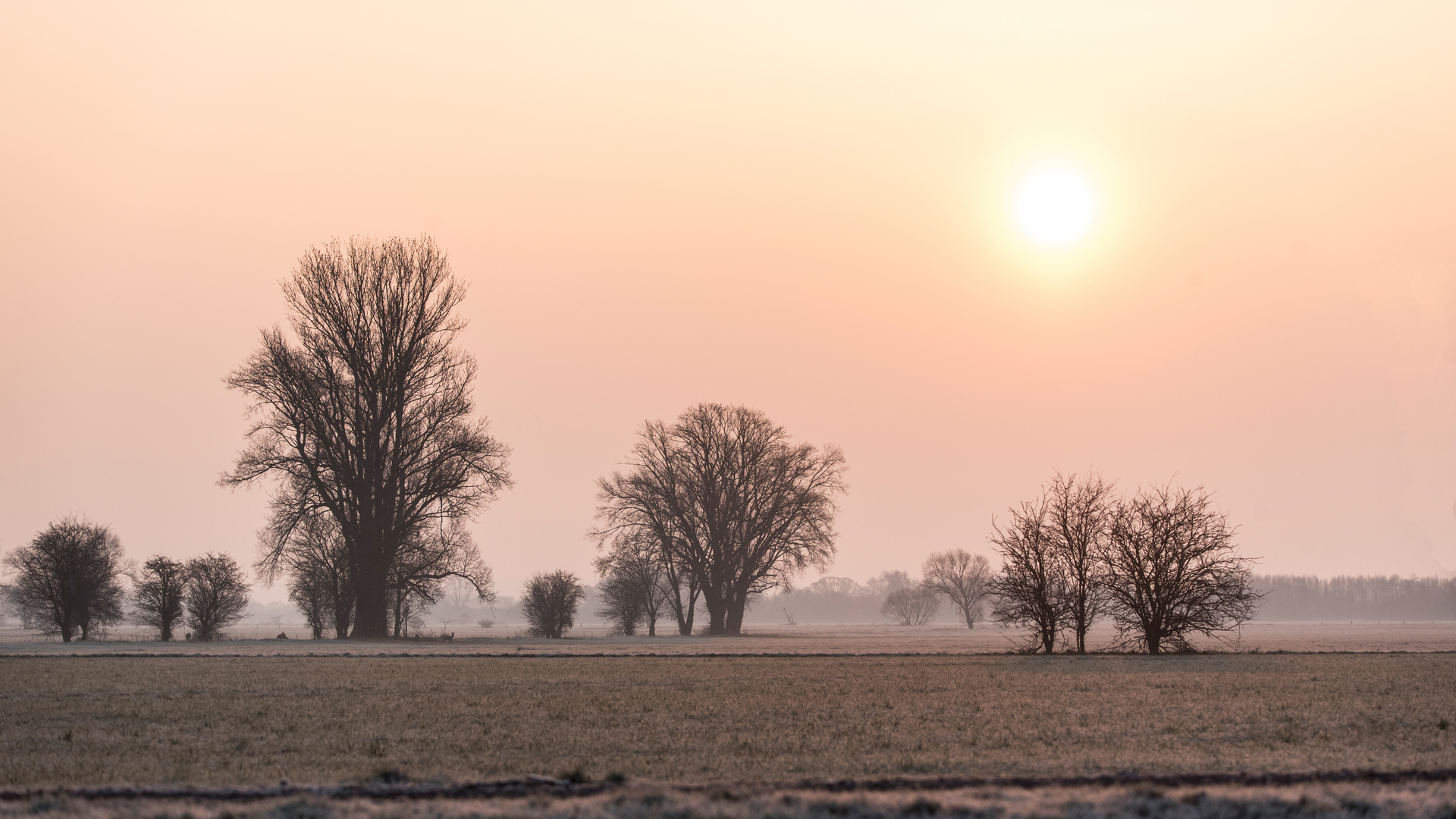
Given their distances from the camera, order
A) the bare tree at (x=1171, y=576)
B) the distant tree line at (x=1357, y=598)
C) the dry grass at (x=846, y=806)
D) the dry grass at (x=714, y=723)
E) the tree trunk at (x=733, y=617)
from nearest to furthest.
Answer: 1. the dry grass at (x=846, y=806)
2. the dry grass at (x=714, y=723)
3. the bare tree at (x=1171, y=576)
4. the tree trunk at (x=733, y=617)
5. the distant tree line at (x=1357, y=598)

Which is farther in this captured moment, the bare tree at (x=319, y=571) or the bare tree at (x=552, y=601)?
the bare tree at (x=552, y=601)

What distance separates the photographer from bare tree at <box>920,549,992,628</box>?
10500 cm

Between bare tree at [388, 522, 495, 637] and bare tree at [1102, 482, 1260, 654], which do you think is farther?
bare tree at [388, 522, 495, 637]

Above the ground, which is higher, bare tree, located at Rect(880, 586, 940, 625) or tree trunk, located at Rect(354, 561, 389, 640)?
tree trunk, located at Rect(354, 561, 389, 640)

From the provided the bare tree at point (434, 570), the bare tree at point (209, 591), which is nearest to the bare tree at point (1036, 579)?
the bare tree at point (434, 570)

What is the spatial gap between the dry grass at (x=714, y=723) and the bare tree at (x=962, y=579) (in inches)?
3011

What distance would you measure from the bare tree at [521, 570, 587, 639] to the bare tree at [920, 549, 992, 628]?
149 feet

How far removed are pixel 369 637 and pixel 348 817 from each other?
4325 cm

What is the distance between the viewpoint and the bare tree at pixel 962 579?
344 ft

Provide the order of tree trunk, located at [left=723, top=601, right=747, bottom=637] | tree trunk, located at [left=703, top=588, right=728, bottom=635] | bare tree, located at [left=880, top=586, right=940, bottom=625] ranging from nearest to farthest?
tree trunk, located at [left=703, top=588, right=728, bottom=635] < tree trunk, located at [left=723, top=601, right=747, bottom=637] < bare tree, located at [left=880, top=586, right=940, bottom=625]

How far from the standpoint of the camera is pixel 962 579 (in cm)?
11250

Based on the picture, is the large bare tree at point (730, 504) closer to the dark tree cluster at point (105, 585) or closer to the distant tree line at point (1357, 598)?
the dark tree cluster at point (105, 585)

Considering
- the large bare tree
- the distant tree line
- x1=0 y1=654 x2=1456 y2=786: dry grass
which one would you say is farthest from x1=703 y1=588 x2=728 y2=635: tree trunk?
the distant tree line

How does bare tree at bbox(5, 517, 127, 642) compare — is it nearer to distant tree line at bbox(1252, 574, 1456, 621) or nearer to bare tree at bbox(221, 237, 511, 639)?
bare tree at bbox(221, 237, 511, 639)
